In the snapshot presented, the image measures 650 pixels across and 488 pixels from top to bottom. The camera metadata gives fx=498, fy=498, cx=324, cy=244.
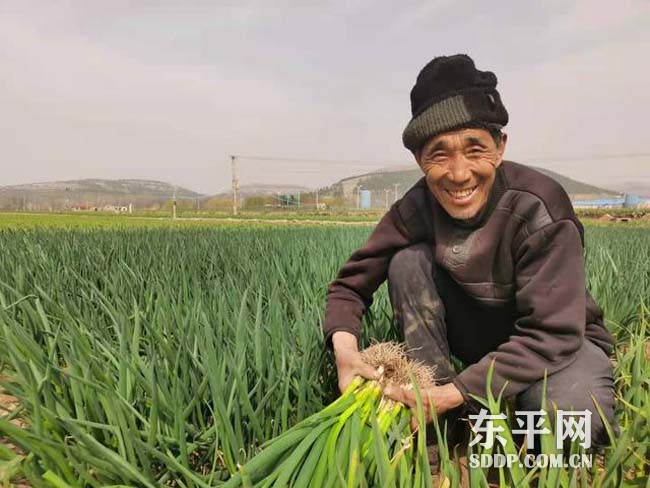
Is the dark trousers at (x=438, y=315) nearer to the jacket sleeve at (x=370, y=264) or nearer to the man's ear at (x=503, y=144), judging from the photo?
the jacket sleeve at (x=370, y=264)

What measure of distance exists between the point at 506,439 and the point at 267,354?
50cm

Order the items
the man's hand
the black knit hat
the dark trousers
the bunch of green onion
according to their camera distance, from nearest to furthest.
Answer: the bunch of green onion → the man's hand → the black knit hat → the dark trousers

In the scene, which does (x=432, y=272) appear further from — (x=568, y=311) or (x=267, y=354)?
(x=267, y=354)

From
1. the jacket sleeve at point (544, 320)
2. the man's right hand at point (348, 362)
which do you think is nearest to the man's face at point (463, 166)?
the jacket sleeve at point (544, 320)

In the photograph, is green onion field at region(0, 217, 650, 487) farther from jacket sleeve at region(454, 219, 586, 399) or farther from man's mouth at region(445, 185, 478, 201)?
man's mouth at region(445, 185, 478, 201)

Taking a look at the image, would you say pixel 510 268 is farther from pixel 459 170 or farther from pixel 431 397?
pixel 431 397

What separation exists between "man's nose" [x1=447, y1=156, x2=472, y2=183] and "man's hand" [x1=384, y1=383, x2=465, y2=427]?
0.43 meters

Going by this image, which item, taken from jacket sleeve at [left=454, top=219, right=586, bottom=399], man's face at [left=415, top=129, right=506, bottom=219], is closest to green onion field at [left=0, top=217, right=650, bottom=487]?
jacket sleeve at [left=454, top=219, right=586, bottom=399]

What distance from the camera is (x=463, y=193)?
1.11 meters

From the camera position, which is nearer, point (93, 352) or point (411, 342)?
point (93, 352)

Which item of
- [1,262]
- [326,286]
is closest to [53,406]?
[326,286]

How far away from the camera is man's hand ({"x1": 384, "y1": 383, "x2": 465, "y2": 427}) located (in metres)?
0.94

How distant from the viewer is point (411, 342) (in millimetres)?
1271

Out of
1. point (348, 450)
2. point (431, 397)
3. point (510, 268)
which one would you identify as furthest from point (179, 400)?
point (510, 268)
